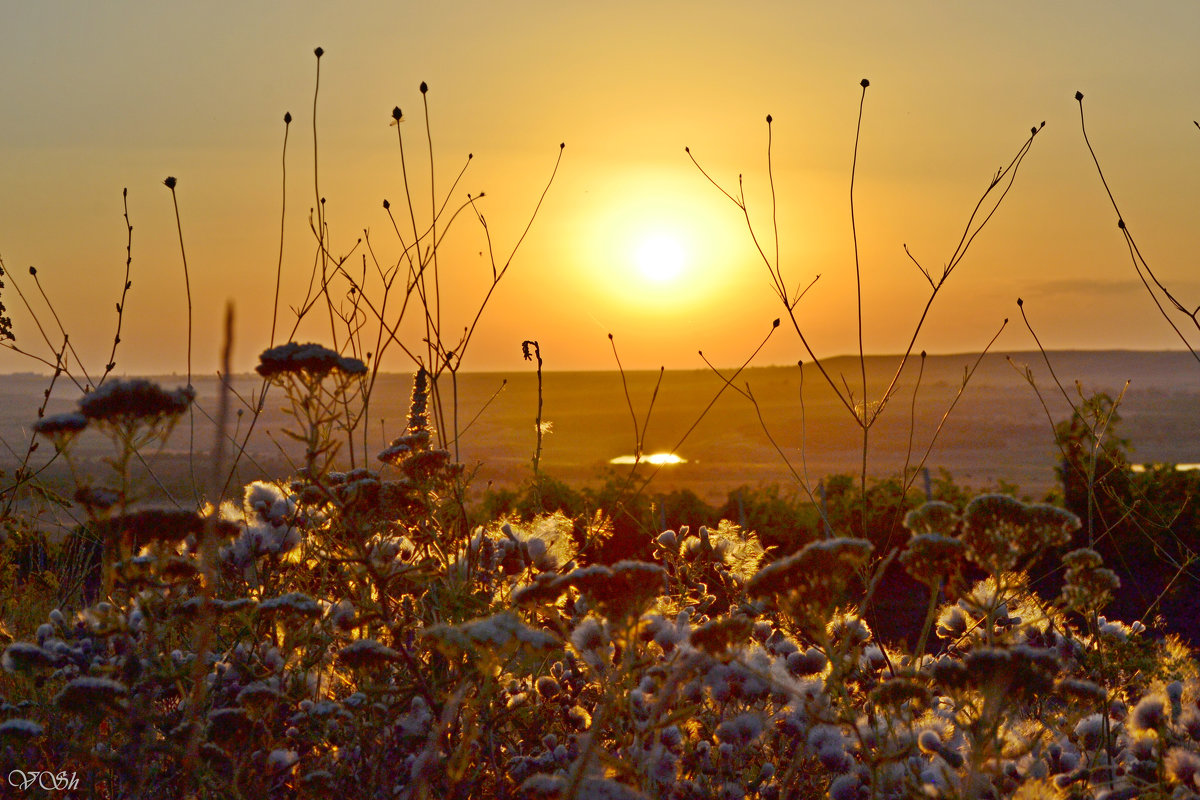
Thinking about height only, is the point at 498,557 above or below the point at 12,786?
above

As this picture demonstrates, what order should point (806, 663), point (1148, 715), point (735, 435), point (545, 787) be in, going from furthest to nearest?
point (735, 435) → point (806, 663) → point (1148, 715) → point (545, 787)

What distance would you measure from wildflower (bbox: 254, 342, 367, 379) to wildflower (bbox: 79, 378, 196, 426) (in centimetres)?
19

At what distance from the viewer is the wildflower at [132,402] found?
2.35 metres

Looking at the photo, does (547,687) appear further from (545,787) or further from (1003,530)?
(1003,530)

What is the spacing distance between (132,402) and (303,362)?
1.24ft

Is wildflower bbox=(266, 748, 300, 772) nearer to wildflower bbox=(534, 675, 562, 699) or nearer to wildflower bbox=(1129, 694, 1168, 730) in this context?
wildflower bbox=(534, 675, 562, 699)

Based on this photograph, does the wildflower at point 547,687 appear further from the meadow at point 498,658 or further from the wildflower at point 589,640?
the wildflower at point 589,640

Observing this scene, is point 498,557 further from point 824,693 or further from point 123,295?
point 123,295

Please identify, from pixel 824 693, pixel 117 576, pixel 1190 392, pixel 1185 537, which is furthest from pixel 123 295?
pixel 1190 392

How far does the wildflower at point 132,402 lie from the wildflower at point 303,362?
0.61 ft

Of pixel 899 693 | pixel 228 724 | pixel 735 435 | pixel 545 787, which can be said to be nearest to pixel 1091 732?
pixel 899 693

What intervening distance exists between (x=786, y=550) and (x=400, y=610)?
7.69 metres

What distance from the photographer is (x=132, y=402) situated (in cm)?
236

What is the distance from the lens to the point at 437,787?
9.66ft
